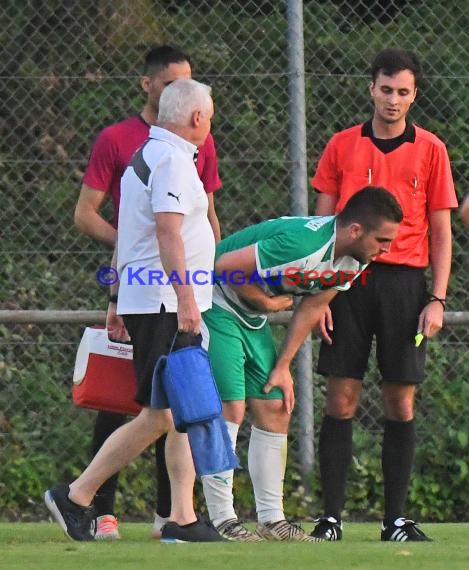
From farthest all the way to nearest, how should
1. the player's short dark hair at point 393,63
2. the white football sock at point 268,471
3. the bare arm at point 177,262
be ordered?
the player's short dark hair at point 393,63 < the white football sock at point 268,471 < the bare arm at point 177,262

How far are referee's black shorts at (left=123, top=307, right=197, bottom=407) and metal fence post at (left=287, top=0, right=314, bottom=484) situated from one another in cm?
229

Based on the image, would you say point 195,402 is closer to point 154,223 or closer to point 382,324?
point 154,223

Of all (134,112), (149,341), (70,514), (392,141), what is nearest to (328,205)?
(392,141)

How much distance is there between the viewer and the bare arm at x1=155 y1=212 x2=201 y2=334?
5.30 m

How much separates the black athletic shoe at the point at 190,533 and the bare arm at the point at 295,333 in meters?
0.61

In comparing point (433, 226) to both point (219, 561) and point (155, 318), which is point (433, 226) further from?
point (219, 561)

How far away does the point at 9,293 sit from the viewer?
8.27m

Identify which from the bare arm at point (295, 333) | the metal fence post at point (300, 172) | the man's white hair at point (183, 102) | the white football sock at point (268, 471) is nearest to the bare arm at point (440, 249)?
the bare arm at point (295, 333)

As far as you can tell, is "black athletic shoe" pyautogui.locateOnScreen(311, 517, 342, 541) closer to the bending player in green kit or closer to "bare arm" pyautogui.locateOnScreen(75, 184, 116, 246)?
the bending player in green kit

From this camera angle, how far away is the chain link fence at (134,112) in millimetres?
8070

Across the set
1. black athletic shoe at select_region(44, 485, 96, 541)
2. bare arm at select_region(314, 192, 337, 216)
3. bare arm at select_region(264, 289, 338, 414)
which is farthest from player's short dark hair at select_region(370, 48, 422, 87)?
black athletic shoe at select_region(44, 485, 96, 541)

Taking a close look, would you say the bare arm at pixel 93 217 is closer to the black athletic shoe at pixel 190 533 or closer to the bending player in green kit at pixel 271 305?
the bending player in green kit at pixel 271 305

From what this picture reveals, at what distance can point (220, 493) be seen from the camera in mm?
5863

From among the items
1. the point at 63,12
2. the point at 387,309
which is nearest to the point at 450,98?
the point at 63,12
